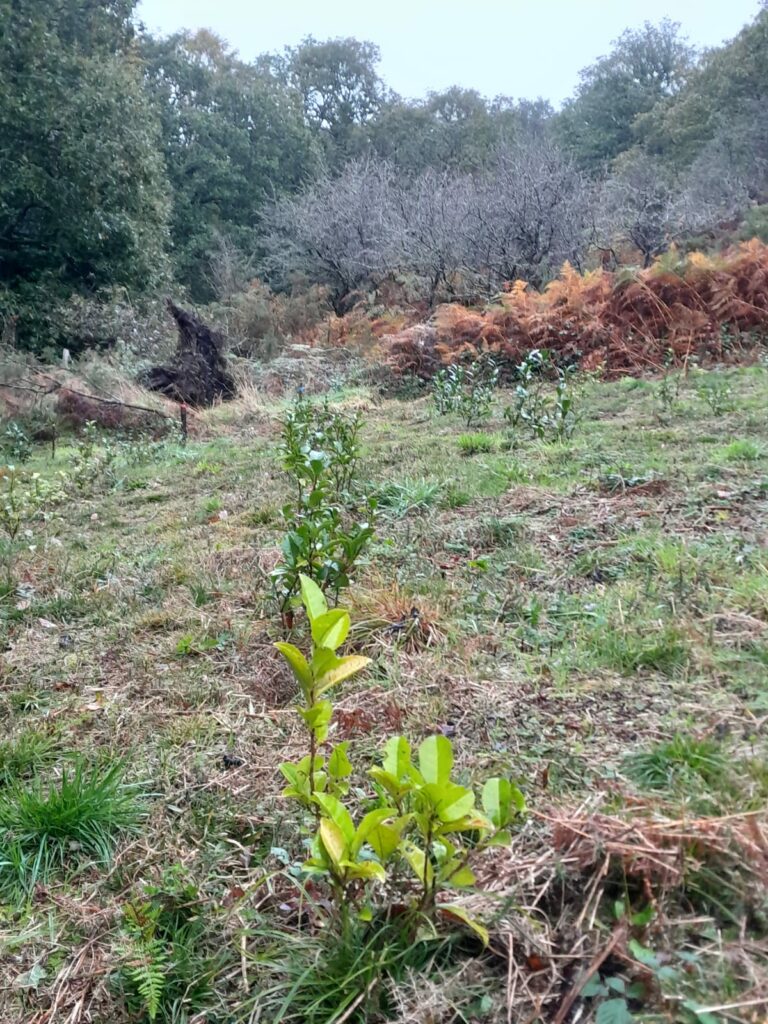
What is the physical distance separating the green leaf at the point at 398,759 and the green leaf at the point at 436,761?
2.7 inches

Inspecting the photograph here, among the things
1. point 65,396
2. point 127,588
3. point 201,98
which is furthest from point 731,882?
point 201,98

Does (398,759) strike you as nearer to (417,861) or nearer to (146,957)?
(417,861)

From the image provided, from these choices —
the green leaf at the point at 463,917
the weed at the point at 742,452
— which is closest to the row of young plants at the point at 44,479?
the green leaf at the point at 463,917

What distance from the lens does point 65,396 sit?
9664 mm

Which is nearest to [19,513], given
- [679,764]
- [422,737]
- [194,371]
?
[422,737]

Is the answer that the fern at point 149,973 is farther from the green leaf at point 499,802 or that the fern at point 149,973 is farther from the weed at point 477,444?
the weed at point 477,444

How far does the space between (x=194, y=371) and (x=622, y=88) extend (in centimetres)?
2512

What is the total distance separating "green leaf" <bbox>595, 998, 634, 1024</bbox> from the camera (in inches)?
38.6

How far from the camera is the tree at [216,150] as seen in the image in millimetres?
22672

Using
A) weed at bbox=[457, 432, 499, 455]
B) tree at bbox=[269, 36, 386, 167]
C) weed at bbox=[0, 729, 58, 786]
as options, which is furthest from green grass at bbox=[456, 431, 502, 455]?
tree at bbox=[269, 36, 386, 167]

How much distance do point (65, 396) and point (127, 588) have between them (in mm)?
7472

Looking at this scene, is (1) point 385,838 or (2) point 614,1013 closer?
(2) point 614,1013

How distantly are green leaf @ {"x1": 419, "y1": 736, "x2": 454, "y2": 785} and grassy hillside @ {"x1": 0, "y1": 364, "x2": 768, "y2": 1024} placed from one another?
0.92 feet

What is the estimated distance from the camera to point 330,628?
141 cm
